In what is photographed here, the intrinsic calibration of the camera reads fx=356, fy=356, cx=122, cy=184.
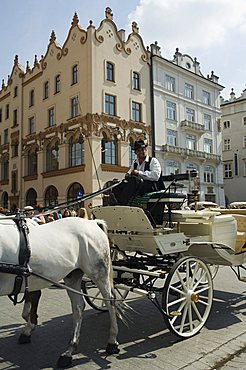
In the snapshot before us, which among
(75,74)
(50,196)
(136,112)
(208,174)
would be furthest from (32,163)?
(208,174)

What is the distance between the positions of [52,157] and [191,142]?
1318 centimetres

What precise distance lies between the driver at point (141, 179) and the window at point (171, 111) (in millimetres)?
26467

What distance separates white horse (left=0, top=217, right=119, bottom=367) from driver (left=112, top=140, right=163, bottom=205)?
93 centimetres

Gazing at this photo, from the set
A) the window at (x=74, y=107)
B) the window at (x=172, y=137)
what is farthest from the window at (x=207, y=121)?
the window at (x=74, y=107)

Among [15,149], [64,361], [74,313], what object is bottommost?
[64,361]

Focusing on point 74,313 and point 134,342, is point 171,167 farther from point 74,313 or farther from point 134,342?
point 74,313

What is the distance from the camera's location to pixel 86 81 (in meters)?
25.9

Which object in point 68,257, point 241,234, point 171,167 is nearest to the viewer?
point 68,257

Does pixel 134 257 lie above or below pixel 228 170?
below

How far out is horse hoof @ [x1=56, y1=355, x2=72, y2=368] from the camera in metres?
3.89

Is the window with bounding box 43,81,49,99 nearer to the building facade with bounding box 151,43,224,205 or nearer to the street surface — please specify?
the building facade with bounding box 151,43,224,205

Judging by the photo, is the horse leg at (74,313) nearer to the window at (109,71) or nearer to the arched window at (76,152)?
the arched window at (76,152)

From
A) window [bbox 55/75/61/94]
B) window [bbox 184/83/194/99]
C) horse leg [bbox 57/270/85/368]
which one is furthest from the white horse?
window [bbox 184/83/194/99]

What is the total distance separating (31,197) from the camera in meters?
31.6
